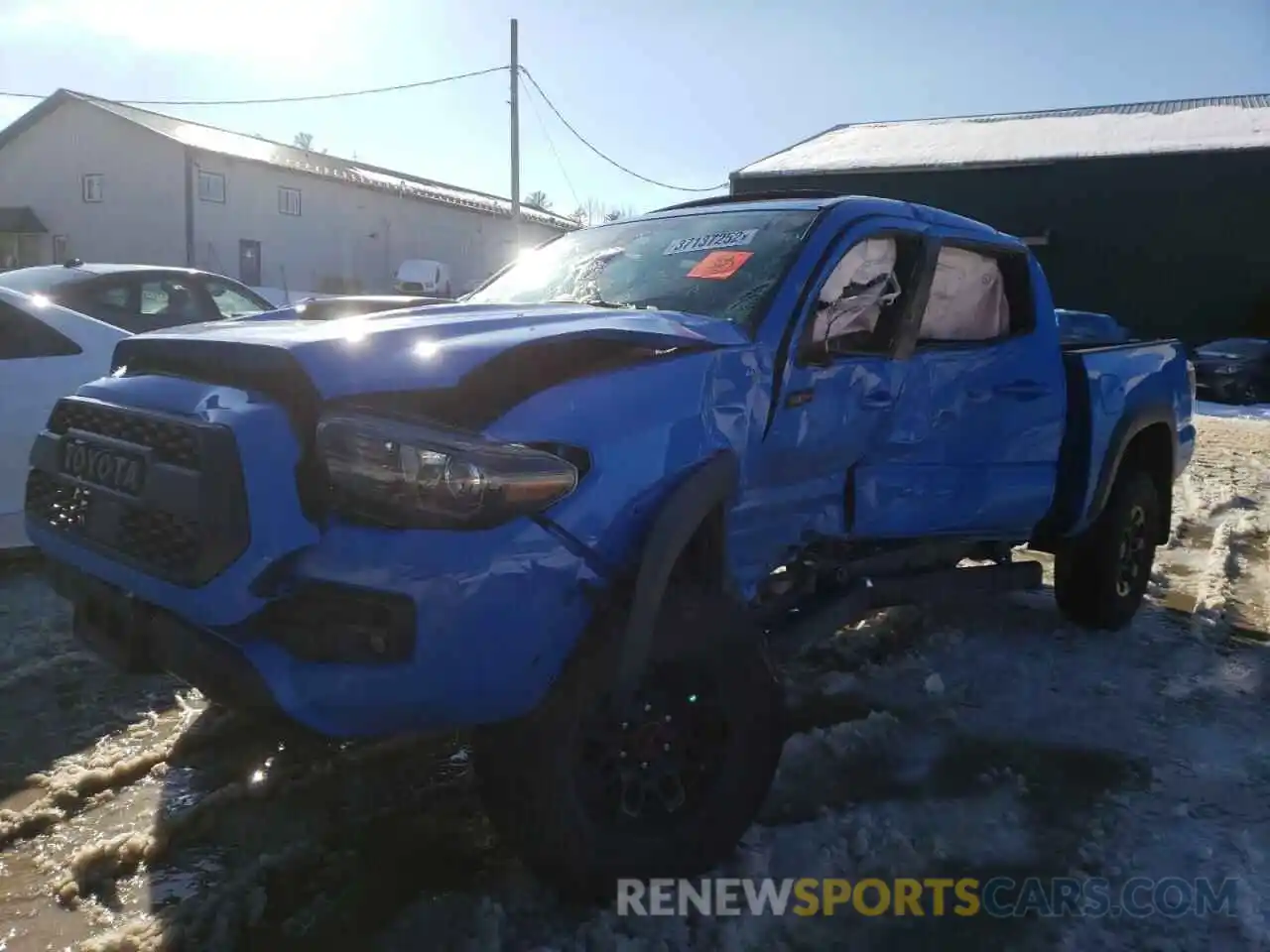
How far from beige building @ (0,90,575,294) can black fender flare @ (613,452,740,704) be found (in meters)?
28.2

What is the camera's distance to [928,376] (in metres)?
3.58

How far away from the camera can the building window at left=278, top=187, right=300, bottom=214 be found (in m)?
30.9

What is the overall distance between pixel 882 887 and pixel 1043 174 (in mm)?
25629

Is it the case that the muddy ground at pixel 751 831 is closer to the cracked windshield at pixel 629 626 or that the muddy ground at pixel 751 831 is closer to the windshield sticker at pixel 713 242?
the cracked windshield at pixel 629 626

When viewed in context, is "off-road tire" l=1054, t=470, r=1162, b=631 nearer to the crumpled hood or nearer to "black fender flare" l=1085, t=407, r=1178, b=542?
"black fender flare" l=1085, t=407, r=1178, b=542

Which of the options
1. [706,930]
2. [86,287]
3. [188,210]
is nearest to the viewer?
[706,930]

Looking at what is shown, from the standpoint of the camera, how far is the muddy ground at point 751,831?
2490 millimetres

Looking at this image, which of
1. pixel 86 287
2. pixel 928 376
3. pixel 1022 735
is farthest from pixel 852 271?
pixel 86 287

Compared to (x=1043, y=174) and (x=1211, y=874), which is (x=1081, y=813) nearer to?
Answer: (x=1211, y=874)

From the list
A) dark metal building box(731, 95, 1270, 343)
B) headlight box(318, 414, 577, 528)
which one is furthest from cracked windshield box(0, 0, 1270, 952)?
dark metal building box(731, 95, 1270, 343)

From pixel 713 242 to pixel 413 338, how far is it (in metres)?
1.40

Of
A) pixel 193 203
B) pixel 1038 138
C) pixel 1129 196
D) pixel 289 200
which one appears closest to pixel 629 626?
pixel 1129 196

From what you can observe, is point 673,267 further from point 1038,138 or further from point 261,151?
point 261,151

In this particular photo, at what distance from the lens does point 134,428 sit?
7.99 ft
